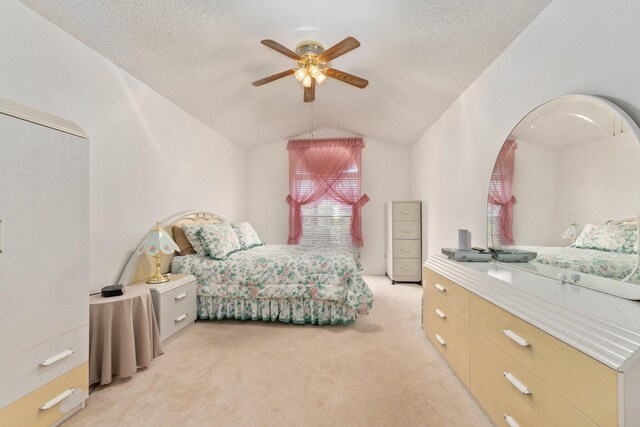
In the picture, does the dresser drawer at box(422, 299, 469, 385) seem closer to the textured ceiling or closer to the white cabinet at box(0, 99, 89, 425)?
the textured ceiling

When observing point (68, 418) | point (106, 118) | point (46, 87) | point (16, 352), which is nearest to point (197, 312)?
point (68, 418)

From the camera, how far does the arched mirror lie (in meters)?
1.20

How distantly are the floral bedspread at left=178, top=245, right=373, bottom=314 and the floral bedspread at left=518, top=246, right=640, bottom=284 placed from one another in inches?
60.2

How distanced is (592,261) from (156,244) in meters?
3.00

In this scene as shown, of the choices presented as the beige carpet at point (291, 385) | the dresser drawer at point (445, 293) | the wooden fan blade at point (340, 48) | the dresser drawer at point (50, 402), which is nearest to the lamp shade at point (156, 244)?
the beige carpet at point (291, 385)

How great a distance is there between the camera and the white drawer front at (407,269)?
442 cm

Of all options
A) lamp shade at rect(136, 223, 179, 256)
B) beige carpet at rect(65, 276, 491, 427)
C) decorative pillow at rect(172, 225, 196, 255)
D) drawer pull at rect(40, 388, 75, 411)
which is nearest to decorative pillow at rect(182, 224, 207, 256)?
decorative pillow at rect(172, 225, 196, 255)

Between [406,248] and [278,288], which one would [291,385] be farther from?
[406,248]

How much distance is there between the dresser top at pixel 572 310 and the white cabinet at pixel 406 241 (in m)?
2.76

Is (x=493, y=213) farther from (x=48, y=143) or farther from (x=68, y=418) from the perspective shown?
(x=68, y=418)

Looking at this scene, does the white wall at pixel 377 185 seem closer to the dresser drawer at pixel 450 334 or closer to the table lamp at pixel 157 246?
the dresser drawer at pixel 450 334

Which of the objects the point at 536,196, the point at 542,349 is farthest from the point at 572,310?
the point at 536,196

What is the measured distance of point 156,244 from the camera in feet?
7.88

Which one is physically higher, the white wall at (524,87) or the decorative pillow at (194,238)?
the white wall at (524,87)
